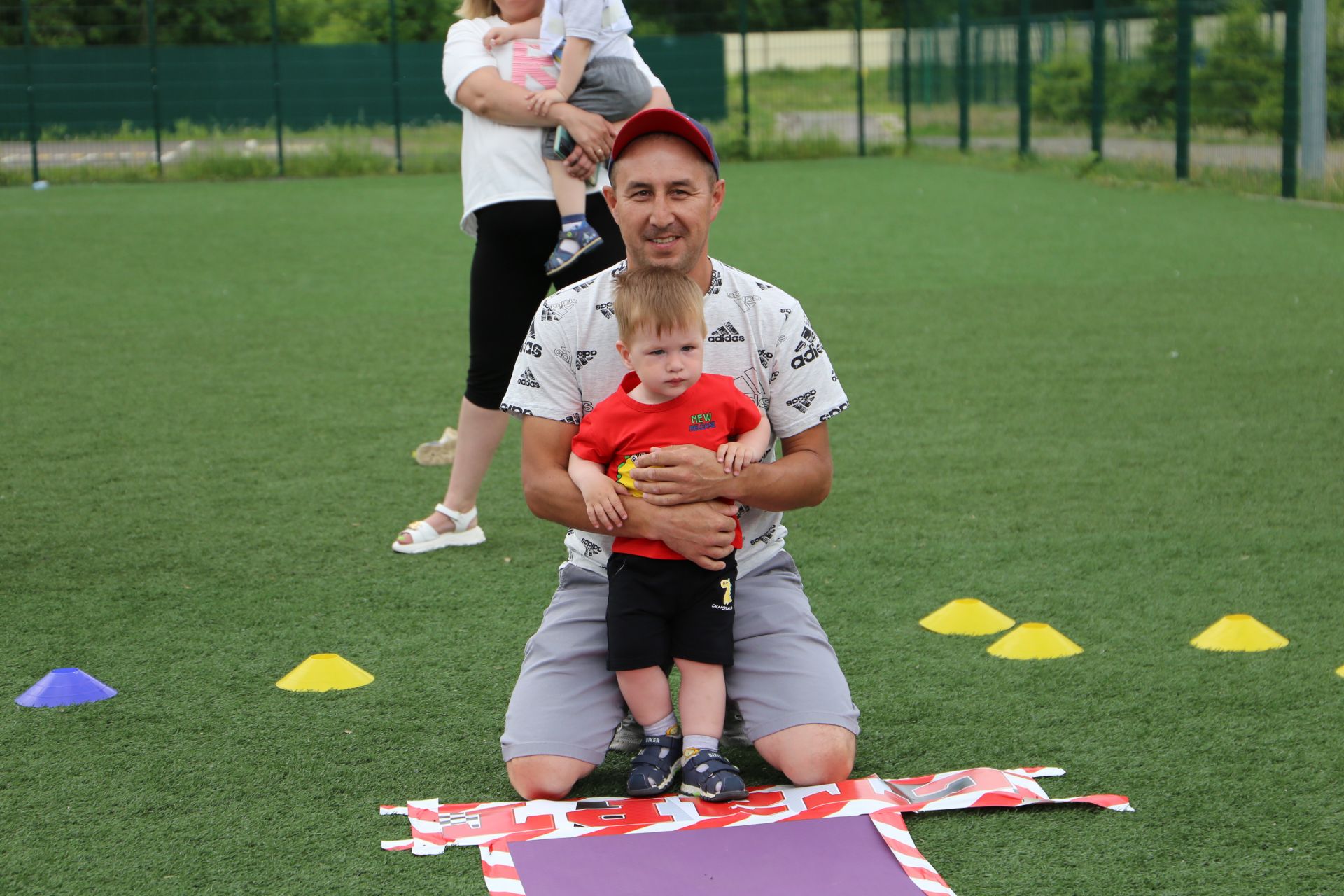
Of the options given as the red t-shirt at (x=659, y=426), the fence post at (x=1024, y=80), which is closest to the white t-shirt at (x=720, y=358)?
the red t-shirt at (x=659, y=426)

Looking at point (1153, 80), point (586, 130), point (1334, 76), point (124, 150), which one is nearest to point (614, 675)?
point (586, 130)

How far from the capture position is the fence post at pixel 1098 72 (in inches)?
701

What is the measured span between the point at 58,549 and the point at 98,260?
7681 mm

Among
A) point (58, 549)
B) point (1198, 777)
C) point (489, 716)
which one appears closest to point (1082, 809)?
point (1198, 777)

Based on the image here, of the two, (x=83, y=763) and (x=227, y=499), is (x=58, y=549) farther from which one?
(x=83, y=763)

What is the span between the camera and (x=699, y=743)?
3.15 m

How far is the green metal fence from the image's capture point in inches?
677

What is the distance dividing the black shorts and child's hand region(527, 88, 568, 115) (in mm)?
1892

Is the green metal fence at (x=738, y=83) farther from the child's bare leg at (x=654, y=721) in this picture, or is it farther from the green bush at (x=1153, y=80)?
the child's bare leg at (x=654, y=721)

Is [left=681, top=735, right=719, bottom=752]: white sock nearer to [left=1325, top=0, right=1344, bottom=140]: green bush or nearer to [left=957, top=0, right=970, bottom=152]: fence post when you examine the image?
[left=1325, top=0, right=1344, bottom=140]: green bush

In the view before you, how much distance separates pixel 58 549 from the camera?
482 cm

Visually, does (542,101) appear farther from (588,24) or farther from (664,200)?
(664,200)

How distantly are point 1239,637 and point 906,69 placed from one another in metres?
20.0

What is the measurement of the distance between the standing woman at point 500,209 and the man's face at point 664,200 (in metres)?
1.40
